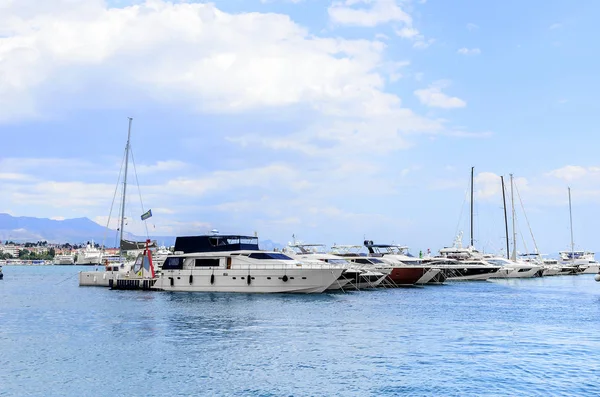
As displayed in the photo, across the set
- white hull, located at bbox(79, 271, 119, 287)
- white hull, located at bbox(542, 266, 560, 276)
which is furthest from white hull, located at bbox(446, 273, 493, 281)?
white hull, located at bbox(79, 271, 119, 287)

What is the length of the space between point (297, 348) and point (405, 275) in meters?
47.9

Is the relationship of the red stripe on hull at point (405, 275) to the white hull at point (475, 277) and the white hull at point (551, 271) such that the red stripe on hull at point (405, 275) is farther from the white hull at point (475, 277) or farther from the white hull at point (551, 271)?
the white hull at point (551, 271)

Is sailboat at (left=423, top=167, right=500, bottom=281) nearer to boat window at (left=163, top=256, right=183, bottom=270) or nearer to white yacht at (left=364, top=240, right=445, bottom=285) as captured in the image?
white yacht at (left=364, top=240, right=445, bottom=285)

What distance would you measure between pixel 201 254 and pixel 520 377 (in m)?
39.4

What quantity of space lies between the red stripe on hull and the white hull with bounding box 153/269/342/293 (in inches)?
762

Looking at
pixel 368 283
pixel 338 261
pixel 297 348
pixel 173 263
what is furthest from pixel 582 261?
pixel 297 348

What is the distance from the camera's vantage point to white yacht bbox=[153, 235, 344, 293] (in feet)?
180

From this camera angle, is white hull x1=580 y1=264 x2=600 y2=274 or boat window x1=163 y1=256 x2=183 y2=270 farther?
white hull x1=580 y1=264 x2=600 y2=274

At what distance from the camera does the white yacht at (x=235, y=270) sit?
54.9 meters

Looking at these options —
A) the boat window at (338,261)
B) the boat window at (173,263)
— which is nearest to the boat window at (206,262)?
the boat window at (173,263)

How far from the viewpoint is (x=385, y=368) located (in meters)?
25.1

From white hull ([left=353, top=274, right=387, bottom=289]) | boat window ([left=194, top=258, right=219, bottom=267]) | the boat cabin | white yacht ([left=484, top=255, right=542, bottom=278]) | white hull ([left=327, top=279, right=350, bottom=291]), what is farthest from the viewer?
white yacht ([left=484, top=255, right=542, bottom=278])

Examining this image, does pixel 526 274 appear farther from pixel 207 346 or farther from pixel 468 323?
pixel 207 346

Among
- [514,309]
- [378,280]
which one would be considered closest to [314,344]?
[514,309]
